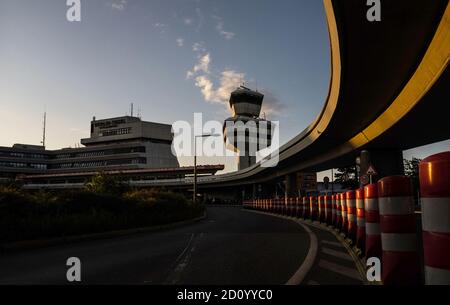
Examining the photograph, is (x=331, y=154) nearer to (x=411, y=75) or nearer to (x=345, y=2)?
(x=411, y=75)

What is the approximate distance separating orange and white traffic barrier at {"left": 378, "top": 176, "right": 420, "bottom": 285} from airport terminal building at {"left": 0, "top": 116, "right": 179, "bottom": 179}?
463ft

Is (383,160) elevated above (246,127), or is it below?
below

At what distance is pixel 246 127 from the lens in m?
159

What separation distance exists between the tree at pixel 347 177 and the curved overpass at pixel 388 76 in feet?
218

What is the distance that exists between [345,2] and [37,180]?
158 meters

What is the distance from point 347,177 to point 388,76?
299 ft

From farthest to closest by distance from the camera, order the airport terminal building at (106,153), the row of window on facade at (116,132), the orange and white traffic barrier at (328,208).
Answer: the row of window on facade at (116,132), the airport terminal building at (106,153), the orange and white traffic barrier at (328,208)

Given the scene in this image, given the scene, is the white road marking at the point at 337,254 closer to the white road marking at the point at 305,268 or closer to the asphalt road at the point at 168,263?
the white road marking at the point at 305,268

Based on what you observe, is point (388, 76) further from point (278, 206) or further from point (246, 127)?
point (246, 127)

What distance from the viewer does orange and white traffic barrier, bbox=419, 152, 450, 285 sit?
2924 millimetres

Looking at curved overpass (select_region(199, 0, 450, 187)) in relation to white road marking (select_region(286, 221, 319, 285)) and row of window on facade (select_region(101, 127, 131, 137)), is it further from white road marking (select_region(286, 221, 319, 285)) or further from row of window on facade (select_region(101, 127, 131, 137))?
row of window on facade (select_region(101, 127, 131, 137))

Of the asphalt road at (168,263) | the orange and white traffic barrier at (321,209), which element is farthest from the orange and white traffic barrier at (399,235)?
the orange and white traffic barrier at (321,209)

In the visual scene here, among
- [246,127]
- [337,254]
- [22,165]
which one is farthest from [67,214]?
[22,165]

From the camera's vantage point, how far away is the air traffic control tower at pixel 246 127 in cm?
15550
